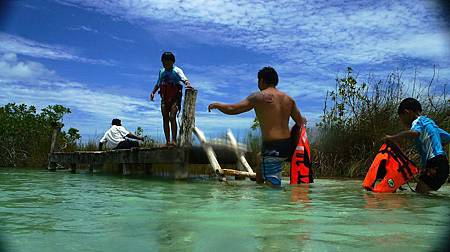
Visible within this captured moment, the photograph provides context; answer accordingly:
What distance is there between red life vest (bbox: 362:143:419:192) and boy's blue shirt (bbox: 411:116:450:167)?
294mm

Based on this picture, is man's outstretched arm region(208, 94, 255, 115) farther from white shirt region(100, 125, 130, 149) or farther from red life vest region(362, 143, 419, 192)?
white shirt region(100, 125, 130, 149)

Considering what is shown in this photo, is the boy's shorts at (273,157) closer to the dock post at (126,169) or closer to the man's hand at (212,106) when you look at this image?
the man's hand at (212,106)

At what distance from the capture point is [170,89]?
27.7ft

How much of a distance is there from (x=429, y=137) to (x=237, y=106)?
8.74 ft

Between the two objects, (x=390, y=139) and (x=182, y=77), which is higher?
(x=182, y=77)

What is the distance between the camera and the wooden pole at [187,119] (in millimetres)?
8484

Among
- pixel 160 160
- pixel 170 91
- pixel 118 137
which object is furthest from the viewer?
pixel 118 137

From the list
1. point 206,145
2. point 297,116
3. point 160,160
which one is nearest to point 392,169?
point 297,116

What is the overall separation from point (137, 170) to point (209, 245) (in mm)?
9552

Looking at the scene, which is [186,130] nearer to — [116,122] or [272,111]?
[272,111]

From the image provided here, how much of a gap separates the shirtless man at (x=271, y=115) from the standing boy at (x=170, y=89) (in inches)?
118

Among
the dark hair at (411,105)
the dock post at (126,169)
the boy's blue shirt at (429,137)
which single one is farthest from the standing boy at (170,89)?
the boy's blue shirt at (429,137)

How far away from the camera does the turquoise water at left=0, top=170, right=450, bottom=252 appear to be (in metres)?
2.57

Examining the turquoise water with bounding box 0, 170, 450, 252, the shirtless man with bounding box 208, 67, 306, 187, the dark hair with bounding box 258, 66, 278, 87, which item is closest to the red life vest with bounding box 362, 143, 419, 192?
the turquoise water with bounding box 0, 170, 450, 252
